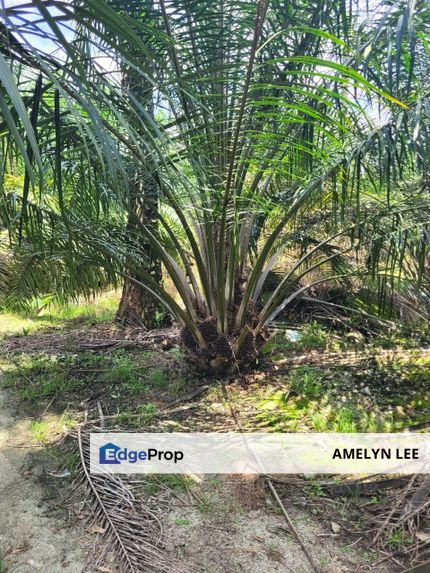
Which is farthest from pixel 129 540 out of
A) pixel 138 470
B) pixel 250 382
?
pixel 250 382

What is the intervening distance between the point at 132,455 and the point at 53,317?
410cm

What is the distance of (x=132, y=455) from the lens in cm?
221

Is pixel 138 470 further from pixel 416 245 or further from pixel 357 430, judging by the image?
pixel 416 245

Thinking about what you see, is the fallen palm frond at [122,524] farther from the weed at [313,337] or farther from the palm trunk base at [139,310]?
the palm trunk base at [139,310]

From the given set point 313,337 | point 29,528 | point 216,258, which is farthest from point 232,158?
point 313,337

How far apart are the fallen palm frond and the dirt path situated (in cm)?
10

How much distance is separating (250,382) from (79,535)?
5.30ft

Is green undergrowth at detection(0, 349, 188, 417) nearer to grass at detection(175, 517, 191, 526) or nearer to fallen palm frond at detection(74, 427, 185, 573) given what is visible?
fallen palm frond at detection(74, 427, 185, 573)

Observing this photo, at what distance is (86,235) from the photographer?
108 inches

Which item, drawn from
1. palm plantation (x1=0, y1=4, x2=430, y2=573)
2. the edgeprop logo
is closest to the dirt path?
palm plantation (x1=0, y1=4, x2=430, y2=573)

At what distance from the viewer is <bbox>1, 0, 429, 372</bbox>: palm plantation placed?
1.61 m

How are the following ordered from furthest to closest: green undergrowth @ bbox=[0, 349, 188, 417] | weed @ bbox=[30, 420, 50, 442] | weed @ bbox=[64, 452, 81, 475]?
green undergrowth @ bbox=[0, 349, 188, 417] → weed @ bbox=[30, 420, 50, 442] → weed @ bbox=[64, 452, 81, 475]

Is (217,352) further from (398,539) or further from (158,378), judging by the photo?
(398,539)

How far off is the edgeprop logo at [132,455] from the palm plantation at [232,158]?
3.11ft
